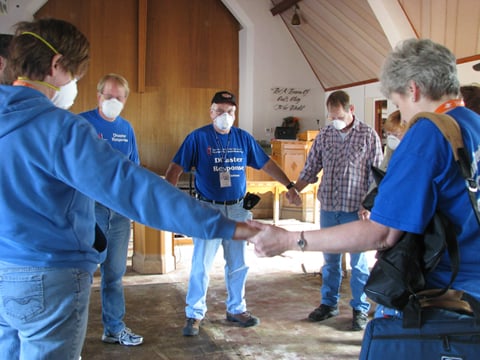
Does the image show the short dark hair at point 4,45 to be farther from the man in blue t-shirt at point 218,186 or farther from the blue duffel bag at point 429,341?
the man in blue t-shirt at point 218,186

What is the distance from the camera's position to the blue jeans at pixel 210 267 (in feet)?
10.9

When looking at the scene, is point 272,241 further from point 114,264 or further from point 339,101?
point 339,101

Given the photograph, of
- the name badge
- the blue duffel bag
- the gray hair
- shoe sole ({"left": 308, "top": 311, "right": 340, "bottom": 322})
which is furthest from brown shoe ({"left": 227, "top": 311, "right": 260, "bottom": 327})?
the gray hair

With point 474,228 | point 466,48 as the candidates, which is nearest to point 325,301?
point 474,228

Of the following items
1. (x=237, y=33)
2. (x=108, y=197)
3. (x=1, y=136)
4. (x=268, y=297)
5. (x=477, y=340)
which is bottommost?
(x=268, y=297)

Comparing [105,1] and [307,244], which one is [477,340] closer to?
[307,244]

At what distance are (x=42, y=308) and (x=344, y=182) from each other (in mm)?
2607

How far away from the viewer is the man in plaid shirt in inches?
138

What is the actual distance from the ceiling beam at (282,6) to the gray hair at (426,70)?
23.0 ft

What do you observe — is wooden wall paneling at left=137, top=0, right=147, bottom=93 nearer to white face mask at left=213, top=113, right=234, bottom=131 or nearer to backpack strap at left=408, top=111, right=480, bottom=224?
white face mask at left=213, top=113, right=234, bottom=131

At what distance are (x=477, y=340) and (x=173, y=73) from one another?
8.24 m

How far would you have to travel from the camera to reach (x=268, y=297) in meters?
4.20

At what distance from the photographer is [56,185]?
1.28 metres

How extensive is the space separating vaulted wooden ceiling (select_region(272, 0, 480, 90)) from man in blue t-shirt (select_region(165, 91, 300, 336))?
3.34m
